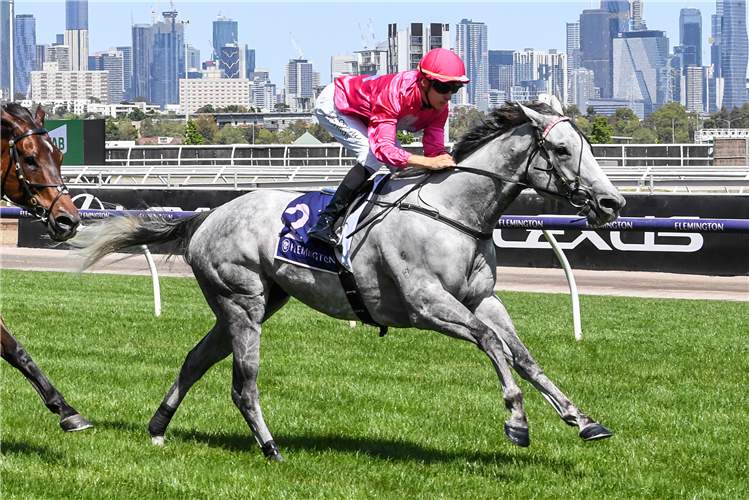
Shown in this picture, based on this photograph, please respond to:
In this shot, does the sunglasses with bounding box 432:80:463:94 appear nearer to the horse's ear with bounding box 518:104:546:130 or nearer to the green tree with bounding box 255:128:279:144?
the horse's ear with bounding box 518:104:546:130

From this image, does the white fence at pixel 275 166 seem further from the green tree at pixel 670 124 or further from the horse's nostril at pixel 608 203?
the green tree at pixel 670 124

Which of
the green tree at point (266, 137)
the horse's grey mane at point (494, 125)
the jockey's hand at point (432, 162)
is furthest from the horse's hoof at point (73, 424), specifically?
the green tree at point (266, 137)

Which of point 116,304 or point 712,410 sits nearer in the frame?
point 712,410

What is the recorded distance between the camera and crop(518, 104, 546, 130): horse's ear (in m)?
4.98

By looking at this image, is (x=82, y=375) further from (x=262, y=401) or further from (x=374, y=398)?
(x=374, y=398)

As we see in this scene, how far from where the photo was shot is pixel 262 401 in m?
6.67

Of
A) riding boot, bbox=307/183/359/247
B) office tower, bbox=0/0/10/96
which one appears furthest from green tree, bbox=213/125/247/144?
riding boot, bbox=307/183/359/247

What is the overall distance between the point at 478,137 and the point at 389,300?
38.0 inches

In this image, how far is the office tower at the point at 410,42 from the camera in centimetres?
5981

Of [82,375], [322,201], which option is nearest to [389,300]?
[322,201]

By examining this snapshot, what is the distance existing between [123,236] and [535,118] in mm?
2668

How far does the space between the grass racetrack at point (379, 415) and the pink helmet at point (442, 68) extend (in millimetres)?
1948

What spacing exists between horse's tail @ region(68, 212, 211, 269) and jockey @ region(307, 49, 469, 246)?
1174 mm

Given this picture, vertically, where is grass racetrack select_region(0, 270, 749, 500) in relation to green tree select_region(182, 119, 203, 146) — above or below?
below
